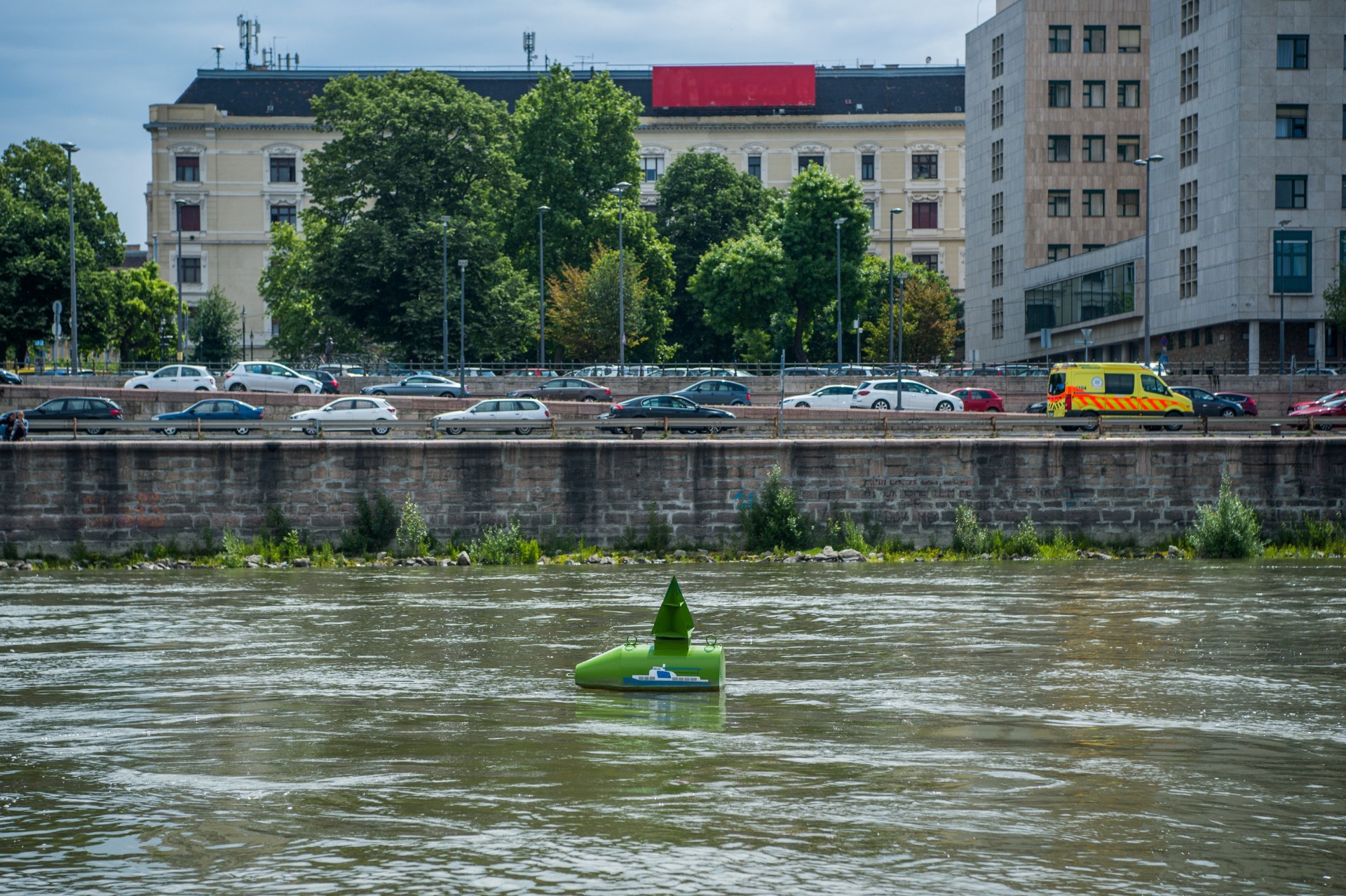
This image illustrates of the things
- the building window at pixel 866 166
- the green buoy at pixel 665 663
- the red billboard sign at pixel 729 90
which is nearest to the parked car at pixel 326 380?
the green buoy at pixel 665 663

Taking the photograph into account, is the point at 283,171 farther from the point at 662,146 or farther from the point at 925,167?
the point at 925,167

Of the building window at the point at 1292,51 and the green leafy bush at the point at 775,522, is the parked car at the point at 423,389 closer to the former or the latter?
the green leafy bush at the point at 775,522

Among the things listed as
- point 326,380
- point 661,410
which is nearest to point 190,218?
point 326,380

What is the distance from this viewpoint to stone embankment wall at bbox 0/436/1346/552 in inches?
1407

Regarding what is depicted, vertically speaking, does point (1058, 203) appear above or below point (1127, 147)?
below

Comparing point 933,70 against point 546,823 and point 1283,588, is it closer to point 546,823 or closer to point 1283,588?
point 1283,588

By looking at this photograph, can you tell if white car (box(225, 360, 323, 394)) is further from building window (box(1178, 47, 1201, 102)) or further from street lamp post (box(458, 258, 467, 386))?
building window (box(1178, 47, 1201, 102))

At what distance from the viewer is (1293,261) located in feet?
235

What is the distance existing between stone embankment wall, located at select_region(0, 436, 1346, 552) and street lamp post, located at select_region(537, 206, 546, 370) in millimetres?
36105

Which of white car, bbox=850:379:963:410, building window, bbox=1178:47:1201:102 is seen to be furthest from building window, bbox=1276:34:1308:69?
white car, bbox=850:379:963:410

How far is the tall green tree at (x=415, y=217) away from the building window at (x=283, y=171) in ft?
136

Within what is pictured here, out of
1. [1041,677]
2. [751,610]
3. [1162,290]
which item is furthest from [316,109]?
[1041,677]

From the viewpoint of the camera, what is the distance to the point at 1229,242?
7250 centimetres

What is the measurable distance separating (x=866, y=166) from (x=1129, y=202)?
104 ft
